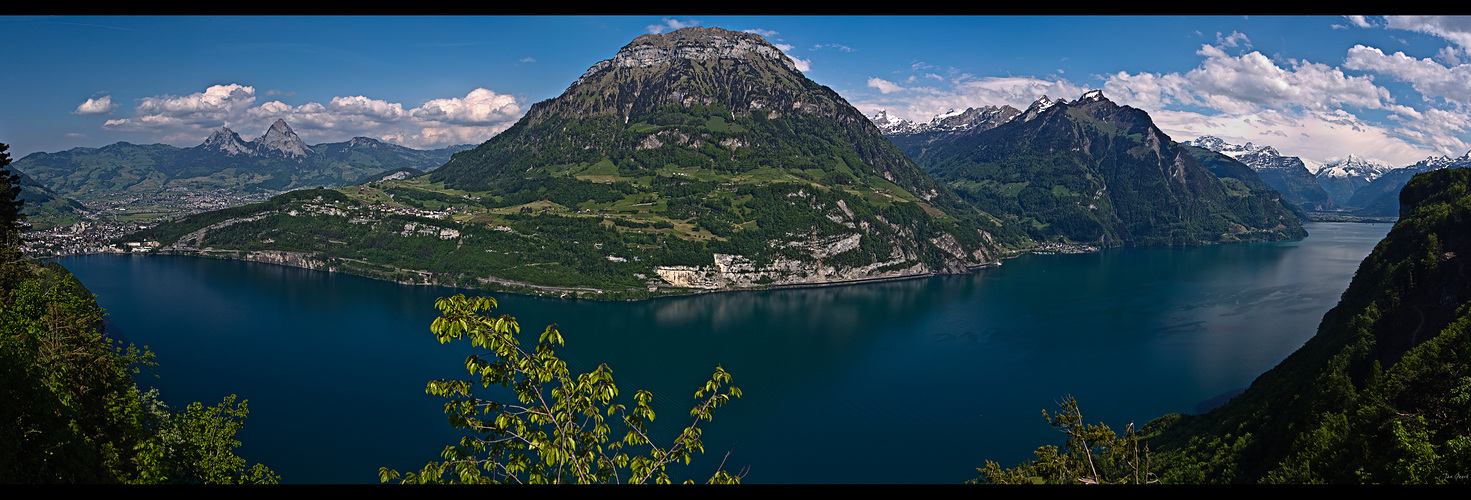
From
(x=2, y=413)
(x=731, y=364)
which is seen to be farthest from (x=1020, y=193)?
(x=2, y=413)

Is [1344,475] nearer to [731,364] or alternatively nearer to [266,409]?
[731,364]

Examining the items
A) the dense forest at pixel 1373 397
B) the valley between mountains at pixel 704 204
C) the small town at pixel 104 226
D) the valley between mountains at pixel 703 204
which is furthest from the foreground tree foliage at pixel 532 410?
the small town at pixel 104 226

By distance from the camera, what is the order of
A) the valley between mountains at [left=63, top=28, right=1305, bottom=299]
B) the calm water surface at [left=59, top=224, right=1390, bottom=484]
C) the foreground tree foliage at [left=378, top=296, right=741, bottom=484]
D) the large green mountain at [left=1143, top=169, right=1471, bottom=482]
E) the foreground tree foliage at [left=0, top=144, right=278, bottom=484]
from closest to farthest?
1. the foreground tree foliage at [left=378, top=296, right=741, bottom=484]
2. the foreground tree foliage at [left=0, top=144, right=278, bottom=484]
3. the large green mountain at [left=1143, top=169, right=1471, bottom=482]
4. the calm water surface at [left=59, top=224, right=1390, bottom=484]
5. the valley between mountains at [left=63, top=28, right=1305, bottom=299]

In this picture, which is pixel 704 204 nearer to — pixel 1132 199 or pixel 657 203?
pixel 657 203

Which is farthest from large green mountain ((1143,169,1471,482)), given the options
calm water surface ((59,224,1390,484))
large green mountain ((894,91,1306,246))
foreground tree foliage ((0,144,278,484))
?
large green mountain ((894,91,1306,246))

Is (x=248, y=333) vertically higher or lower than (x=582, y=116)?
lower

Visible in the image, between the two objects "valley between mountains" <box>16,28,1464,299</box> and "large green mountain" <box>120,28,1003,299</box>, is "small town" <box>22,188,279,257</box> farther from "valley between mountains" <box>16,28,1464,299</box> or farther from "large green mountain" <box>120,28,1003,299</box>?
"large green mountain" <box>120,28,1003,299</box>

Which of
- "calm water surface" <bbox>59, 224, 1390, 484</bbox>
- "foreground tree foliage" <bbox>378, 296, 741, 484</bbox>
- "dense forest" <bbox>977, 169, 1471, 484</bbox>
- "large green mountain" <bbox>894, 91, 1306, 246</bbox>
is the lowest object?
"calm water surface" <bbox>59, 224, 1390, 484</bbox>
